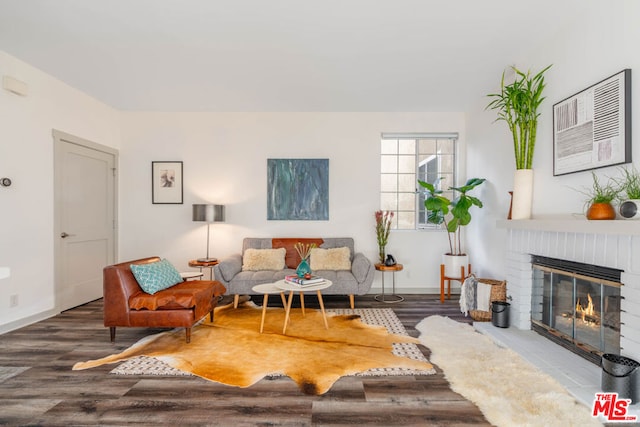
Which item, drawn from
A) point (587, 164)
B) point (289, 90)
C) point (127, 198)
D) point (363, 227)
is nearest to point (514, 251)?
point (587, 164)

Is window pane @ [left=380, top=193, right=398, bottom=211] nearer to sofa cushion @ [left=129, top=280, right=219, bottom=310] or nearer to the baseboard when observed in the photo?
sofa cushion @ [left=129, top=280, right=219, bottom=310]

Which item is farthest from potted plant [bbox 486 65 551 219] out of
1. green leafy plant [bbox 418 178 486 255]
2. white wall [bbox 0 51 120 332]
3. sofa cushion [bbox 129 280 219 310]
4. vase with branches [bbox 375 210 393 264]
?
white wall [bbox 0 51 120 332]

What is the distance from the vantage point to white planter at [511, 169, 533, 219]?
3.06 metres

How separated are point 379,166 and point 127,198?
3920mm

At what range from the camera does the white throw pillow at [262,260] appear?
169 inches

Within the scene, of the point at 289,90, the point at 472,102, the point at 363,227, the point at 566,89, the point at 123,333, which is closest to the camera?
the point at 566,89

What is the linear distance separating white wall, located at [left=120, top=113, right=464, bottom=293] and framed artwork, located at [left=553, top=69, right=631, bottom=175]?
7.41ft

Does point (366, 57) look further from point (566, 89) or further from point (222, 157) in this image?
point (222, 157)

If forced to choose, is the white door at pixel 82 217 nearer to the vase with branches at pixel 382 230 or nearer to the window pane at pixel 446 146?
the vase with branches at pixel 382 230

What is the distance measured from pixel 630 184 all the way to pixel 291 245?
3.59 metres

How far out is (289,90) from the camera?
4.07m

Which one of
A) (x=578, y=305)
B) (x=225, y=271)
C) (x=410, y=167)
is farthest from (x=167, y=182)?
(x=578, y=305)

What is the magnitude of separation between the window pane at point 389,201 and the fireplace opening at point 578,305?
85.0 inches

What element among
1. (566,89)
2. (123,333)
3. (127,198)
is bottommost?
(123,333)
